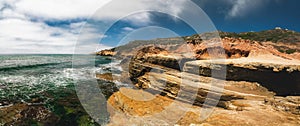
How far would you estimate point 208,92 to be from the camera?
13.9 metres

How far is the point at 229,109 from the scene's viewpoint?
41.3ft

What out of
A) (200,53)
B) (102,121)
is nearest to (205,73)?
(102,121)

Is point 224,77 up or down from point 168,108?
up

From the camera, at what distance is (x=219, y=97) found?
13.6 metres

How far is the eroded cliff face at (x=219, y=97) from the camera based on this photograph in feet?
37.1

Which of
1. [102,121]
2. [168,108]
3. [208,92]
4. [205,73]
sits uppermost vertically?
[205,73]

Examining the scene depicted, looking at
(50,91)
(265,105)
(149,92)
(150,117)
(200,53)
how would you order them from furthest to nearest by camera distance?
1. (200,53)
2. (50,91)
3. (149,92)
4. (150,117)
5. (265,105)

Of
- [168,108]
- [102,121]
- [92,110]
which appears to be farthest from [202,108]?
[92,110]

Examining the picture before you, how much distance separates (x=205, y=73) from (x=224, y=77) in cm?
128

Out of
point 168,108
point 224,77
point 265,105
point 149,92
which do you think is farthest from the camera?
point 149,92

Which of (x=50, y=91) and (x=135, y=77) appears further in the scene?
(x=135, y=77)

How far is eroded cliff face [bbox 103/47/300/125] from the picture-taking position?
1130 cm

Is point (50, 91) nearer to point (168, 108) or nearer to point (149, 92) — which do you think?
point (149, 92)

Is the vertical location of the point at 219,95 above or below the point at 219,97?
above
